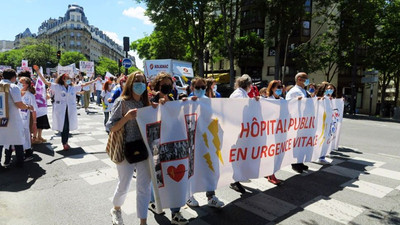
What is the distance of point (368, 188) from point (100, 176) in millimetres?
4645

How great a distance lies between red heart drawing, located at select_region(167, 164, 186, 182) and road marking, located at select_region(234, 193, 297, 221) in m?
1.24

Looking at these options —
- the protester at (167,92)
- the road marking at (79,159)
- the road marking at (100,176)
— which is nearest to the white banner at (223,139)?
the protester at (167,92)

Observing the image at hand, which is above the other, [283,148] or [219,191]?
[283,148]

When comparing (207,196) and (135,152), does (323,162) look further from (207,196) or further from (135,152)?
(135,152)

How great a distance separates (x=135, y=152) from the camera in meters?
3.06

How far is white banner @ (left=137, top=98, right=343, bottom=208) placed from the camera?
10.8ft

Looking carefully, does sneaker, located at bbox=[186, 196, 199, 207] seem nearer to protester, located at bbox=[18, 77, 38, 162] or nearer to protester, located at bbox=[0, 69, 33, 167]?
protester, located at bbox=[0, 69, 33, 167]

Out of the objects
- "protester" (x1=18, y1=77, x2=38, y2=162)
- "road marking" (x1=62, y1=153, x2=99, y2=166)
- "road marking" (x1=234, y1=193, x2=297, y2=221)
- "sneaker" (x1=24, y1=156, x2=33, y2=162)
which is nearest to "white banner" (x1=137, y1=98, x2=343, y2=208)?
"road marking" (x1=234, y1=193, x2=297, y2=221)

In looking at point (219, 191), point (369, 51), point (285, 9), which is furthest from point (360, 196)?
point (369, 51)

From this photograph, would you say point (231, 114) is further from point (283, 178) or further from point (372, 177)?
point (372, 177)

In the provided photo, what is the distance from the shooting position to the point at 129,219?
365cm

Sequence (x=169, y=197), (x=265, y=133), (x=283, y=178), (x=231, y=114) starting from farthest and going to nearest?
→ (x=283, y=178), (x=265, y=133), (x=231, y=114), (x=169, y=197)

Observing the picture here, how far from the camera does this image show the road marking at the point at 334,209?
384 cm

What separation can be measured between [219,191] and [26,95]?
16.0 feet
